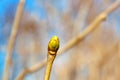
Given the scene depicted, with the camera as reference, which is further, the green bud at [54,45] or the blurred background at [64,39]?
the blurred background at [64,39]

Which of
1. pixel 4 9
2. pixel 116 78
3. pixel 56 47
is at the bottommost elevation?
pixel 116 78

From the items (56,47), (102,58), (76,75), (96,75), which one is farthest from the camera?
(76,75)

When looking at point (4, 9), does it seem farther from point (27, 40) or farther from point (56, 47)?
point (56, 47)

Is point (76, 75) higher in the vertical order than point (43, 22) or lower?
lower

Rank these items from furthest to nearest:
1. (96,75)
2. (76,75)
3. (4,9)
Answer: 1. (4,9)
2. (76,75)
3. (96,75)

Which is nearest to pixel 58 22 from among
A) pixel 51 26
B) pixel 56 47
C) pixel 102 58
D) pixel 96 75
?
pixel 51 26

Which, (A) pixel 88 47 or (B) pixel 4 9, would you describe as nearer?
(A) pixel 88 47

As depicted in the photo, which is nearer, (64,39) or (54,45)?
(54,45)

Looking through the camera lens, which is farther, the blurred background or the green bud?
the blurred background
